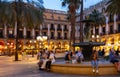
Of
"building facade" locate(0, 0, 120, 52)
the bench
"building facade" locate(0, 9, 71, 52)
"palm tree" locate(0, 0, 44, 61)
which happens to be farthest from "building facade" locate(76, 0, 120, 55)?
the bench

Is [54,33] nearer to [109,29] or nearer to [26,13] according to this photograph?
[109,29]

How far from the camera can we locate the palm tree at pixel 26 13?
35.7 meters

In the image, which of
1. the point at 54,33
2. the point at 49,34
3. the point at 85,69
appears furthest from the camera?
the point at 54,33

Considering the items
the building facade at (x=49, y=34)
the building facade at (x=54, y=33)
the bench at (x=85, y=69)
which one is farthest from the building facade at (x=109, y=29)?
the bench at (x=85, y=69)

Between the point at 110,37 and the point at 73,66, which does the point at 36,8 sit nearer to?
the point at 73,66

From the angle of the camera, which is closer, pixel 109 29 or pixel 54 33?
pixel 109 29

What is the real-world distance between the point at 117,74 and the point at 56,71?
14.1 feet

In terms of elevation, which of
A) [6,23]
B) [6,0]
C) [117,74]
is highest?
[6,0]

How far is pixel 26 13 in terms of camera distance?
118ft

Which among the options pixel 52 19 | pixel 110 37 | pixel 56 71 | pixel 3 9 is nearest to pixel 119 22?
pixel 110 37

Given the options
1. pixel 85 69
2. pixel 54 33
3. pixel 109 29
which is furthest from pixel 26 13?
pixel 54 33

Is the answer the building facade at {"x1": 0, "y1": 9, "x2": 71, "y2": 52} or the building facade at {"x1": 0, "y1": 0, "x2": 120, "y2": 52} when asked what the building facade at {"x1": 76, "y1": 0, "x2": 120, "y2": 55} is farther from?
the building facade at {"x1": 0, "y1": 9, "x2": 71, "y2": 52}

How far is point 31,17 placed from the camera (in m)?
36.3

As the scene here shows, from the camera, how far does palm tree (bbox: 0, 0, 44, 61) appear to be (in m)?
35.7
